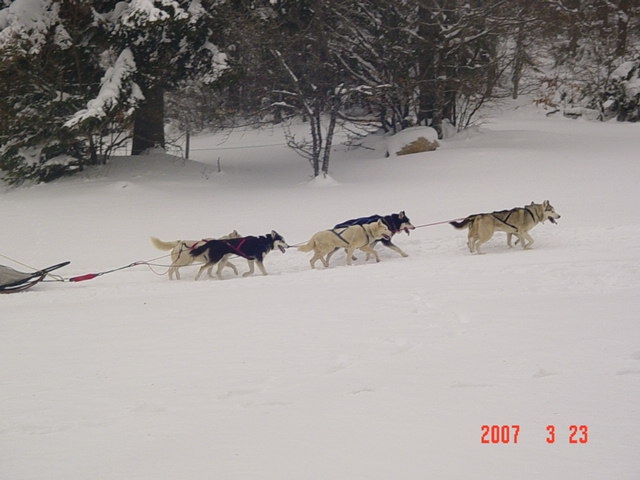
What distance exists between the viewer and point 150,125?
19078 mm

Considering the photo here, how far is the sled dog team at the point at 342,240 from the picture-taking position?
384 inches

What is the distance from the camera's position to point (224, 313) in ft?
23.2

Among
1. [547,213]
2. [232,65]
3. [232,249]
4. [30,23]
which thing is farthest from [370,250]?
[30,23]

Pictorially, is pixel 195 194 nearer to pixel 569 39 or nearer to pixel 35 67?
pixel 35 67

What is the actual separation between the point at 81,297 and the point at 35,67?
9171 millimetres

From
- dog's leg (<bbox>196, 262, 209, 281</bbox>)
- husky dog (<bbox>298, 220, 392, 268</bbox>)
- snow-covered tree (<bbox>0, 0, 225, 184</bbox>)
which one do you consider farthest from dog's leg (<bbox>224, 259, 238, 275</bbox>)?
snow-covered tree (<bbox>0, 0, 225, 184</bbox>)

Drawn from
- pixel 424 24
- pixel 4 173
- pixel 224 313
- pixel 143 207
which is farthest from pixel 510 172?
pixel 4 173

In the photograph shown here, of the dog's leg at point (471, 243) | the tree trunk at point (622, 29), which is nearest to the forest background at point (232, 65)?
the tree trunk at point (622, 29)

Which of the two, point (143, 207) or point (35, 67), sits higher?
point (35, 67)

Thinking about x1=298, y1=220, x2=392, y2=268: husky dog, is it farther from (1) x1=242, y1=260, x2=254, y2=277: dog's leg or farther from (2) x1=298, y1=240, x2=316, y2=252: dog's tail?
(1) x1=242, y1=260, x2=254, y2=277: dog's leg

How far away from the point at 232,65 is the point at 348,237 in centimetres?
837

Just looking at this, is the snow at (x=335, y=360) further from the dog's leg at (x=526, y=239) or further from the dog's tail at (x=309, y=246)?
the dog's tail at (x=309, y=246)

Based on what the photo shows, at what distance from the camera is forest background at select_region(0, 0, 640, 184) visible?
605 inches

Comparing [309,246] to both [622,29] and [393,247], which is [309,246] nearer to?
[393,247]
